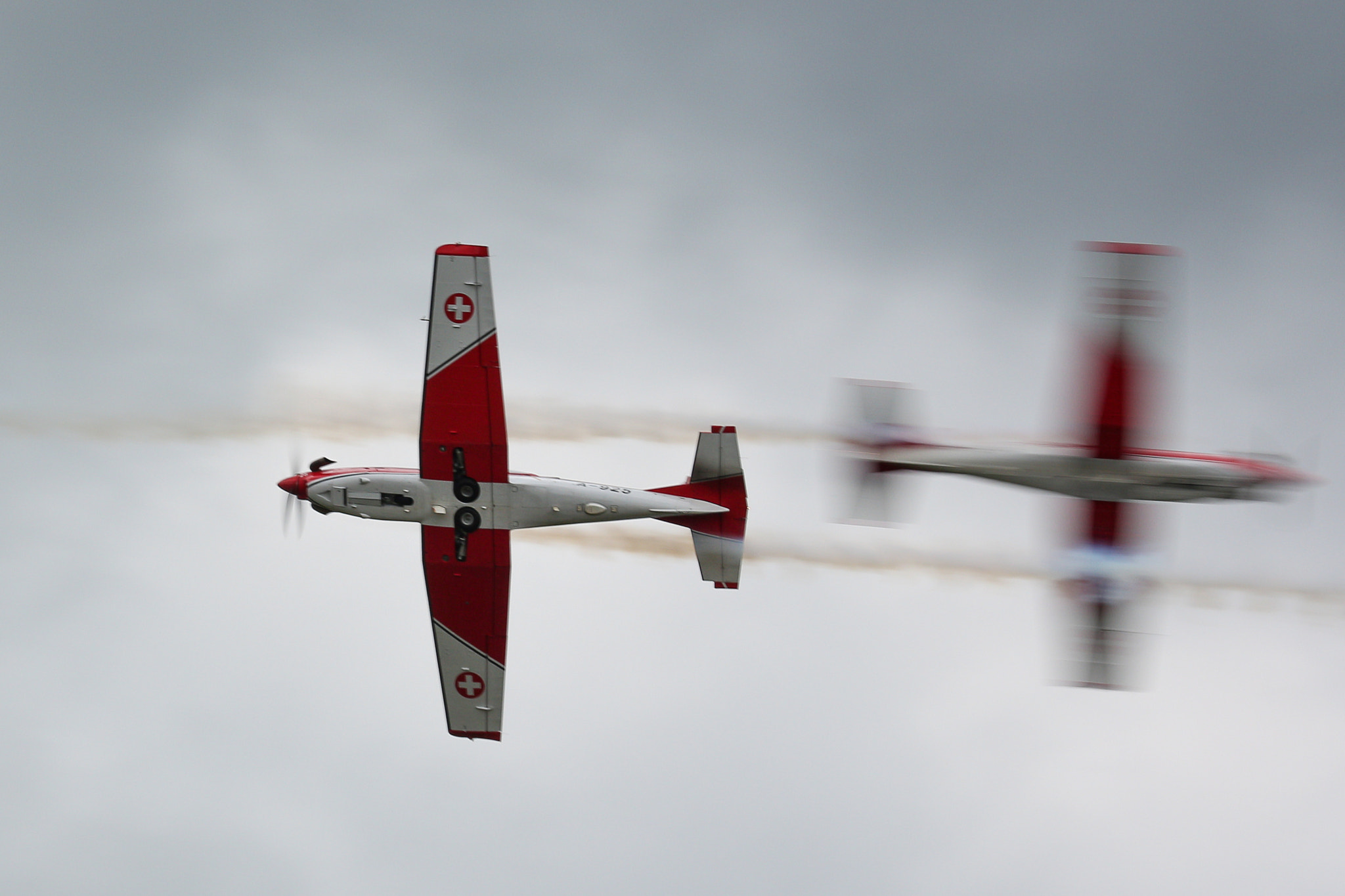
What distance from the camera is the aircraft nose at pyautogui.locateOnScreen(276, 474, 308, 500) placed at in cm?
3884

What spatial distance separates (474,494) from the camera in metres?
→ 37.6

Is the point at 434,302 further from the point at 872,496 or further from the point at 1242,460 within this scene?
the point at 1242,460

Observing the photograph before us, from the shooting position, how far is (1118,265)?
34.7 m

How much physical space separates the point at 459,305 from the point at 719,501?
675cm

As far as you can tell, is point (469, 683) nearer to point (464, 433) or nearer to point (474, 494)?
point (474, 494)

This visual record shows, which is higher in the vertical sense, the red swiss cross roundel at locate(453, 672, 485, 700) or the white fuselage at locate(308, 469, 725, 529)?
the white fuselage at locate(308, 469, 725, 529)

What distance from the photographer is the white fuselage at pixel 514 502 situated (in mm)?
37625

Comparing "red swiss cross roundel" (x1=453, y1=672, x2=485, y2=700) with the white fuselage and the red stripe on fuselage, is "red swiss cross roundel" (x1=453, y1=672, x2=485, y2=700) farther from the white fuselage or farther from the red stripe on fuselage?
the red stripe on fuselage

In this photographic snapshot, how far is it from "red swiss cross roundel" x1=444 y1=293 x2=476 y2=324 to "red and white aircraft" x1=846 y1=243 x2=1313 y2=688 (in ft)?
27.2

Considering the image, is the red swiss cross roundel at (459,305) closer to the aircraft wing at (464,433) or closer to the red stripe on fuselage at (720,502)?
the aircraft wing at (464,433)

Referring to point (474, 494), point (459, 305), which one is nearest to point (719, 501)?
point (474, 494)

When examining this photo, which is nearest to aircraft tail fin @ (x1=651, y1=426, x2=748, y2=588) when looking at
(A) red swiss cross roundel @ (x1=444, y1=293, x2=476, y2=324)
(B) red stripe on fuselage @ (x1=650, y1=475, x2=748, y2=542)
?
(B) red stripe on fuselage @ (x1=650, y1=475, x2=748, y2=542)

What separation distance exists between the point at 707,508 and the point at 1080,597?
7.76 meters

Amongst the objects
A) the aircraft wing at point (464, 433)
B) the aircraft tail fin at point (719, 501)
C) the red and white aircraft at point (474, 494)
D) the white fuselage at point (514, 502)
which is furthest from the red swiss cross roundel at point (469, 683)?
the aircraft tail fin at point (719, 501)
